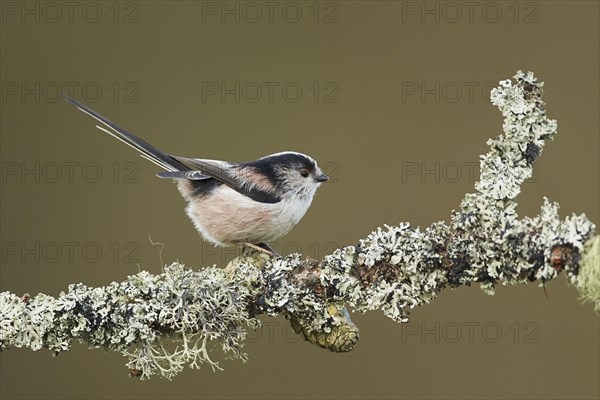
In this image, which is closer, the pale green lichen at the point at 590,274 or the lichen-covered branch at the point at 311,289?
the pale green lichen at the point at 590,274

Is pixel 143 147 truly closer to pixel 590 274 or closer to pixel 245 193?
pixel 245 193

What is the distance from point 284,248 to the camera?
274 cm

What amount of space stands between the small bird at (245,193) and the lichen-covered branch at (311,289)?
526mm

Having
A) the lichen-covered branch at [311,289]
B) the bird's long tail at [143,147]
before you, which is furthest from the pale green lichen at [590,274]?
the bird's long tail at [143,147]

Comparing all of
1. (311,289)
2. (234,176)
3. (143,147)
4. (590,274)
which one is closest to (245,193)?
(234,176)

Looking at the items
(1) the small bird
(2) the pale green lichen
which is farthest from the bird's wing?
(2) the pale green lichen

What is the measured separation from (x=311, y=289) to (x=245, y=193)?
70cm

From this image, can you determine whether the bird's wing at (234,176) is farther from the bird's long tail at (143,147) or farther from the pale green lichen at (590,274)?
the pale green lichen at (590,274)

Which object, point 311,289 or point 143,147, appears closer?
point 311,289

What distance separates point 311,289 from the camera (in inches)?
64.1

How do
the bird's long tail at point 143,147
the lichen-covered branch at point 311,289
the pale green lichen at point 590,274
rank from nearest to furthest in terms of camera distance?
the pale green lichen at point 590,274
the lichen-covered branch at point 311,289
the bird's long tail at point 143,147

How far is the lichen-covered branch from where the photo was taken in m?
1.50

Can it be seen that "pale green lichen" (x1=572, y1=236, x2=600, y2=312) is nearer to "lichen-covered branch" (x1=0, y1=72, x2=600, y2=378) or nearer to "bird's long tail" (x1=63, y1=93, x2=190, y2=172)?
"lichen-covered branch" (x1=0, y1=72, x2=600, y2=378)

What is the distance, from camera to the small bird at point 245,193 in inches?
88.0
